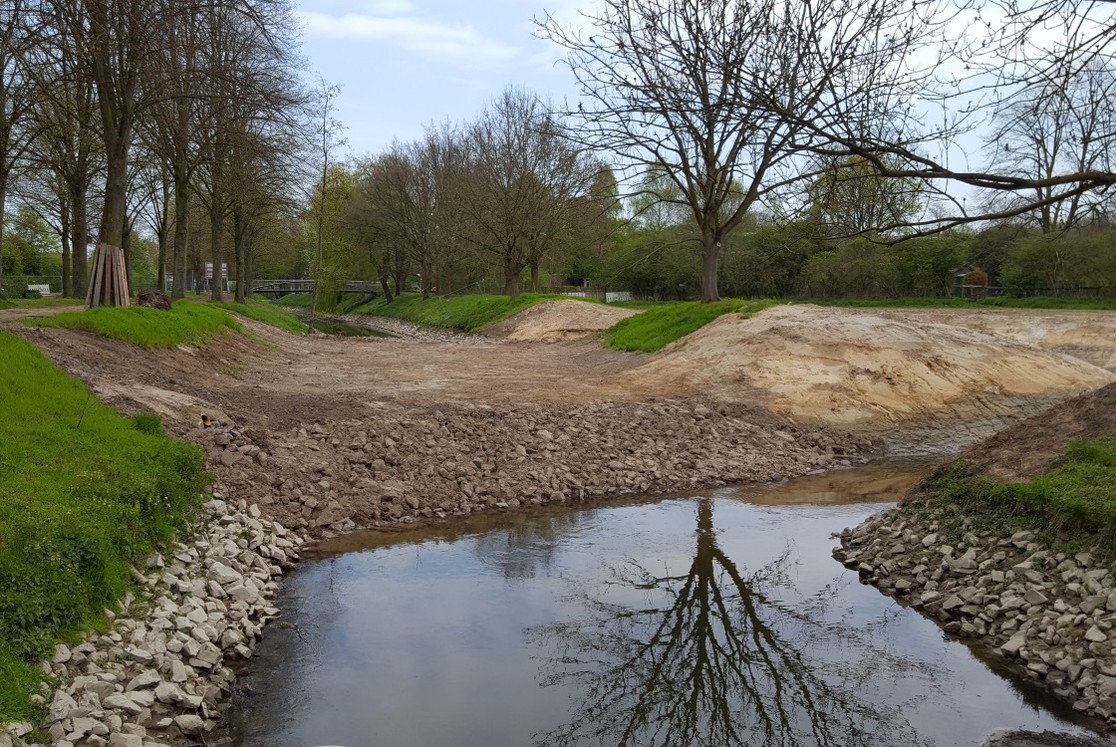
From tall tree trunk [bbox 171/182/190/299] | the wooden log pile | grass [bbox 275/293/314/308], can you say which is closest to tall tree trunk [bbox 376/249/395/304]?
grass [bbox 275/293/314/308]

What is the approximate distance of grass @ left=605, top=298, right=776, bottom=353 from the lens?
77.9ft

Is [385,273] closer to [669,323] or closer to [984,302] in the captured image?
[984,302]

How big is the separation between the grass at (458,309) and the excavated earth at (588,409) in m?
17.4

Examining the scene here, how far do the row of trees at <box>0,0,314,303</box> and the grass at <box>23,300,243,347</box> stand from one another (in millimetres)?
1685

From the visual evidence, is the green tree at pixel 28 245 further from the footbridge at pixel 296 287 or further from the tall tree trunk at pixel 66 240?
the footbridge at pixel 296 287

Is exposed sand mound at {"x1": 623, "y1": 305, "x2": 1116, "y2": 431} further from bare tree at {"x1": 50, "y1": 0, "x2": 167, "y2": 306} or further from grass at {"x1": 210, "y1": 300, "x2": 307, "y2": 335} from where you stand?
grass at {"x1": 210, "y1": 300, "x2": 307, "y2": 335}

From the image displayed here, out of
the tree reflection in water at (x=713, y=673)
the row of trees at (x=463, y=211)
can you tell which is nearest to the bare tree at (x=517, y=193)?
the row of trees at (x=463, y=211)

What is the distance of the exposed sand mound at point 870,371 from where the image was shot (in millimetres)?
17453

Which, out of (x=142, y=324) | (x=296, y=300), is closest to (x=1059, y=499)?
(x=142, y=324)

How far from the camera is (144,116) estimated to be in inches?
890

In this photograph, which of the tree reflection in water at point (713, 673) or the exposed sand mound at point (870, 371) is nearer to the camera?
the tree reflection in water at point (713, 673)

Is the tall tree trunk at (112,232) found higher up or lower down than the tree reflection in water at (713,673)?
higher up

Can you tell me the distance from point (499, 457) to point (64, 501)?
271 inches

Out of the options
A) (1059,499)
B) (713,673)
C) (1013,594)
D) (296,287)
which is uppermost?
(296,287)
